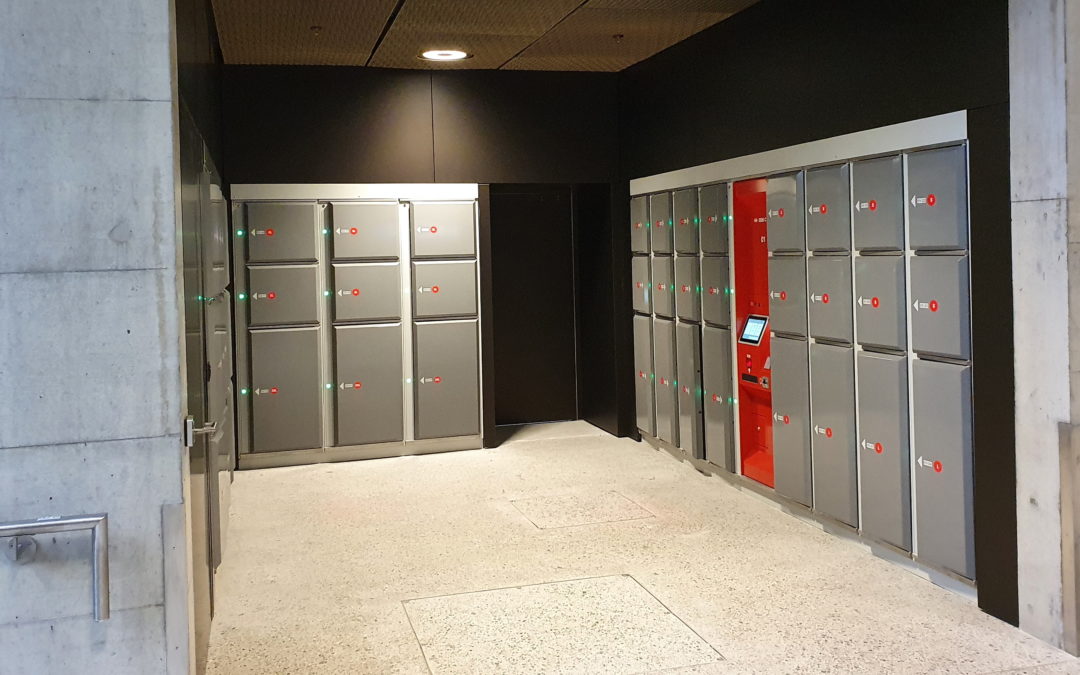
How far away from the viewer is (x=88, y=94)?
102 inches

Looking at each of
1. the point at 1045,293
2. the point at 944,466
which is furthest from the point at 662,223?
the point at 1045,293

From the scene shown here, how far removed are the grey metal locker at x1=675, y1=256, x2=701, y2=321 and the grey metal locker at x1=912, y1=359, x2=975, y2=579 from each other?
209 cm

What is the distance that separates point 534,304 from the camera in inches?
331

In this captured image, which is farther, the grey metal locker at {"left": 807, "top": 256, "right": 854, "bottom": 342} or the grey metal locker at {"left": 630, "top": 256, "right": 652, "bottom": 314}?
the grey metal locker at {"left": 630, "top": 256, "right": 652, "bottom": 314}

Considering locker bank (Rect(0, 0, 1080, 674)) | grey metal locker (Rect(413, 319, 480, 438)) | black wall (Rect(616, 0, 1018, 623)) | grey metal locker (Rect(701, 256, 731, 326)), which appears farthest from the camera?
grey metal locker (Rect(413, 319, 480, 438))

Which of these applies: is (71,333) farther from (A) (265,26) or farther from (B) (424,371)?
(B) (424,371)

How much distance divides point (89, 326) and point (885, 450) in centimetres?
334

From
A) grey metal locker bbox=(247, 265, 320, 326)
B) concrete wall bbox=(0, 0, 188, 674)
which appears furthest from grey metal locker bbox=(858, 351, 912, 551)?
grey metal locker bbox=(247, 265, 320, 326)

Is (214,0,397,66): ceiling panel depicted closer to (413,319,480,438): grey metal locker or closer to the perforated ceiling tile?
the perforated ceiling tile

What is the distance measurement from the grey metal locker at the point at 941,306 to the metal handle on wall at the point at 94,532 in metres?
3.16

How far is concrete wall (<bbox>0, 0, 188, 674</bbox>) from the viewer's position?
256 centimetres

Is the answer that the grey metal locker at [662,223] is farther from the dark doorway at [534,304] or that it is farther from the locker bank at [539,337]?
the dark doorway at [534,304]

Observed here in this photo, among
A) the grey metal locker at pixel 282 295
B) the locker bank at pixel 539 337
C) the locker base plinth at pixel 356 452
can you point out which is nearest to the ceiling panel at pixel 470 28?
the locker bank at pixel 539 337

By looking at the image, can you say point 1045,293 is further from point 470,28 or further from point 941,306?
point 470,28
